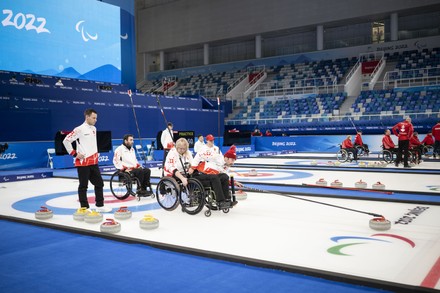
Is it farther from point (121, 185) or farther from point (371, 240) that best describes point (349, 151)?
point (371, 240)

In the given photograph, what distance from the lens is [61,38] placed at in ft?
54.4

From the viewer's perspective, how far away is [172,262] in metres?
3.83

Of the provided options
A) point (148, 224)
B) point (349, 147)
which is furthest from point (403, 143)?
point (148, 224)

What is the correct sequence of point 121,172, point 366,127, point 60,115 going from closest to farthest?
point 121,172
point 60,115
point 366,127

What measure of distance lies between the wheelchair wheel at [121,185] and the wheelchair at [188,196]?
4.06ft

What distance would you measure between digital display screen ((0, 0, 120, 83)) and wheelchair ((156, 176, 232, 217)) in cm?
1156

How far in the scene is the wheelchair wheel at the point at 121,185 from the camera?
759 centimetres

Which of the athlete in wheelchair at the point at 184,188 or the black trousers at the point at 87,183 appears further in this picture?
the black trousers at the point at 87,183

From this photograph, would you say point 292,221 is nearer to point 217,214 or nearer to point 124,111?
point 217,214

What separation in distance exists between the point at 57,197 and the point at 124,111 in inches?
421

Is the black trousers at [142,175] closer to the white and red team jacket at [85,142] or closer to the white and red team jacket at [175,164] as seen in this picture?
the white and red team jacket at [85,142]

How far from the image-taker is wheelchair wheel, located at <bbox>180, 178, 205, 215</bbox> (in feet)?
19.3

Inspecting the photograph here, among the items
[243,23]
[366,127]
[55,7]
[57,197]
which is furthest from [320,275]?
[243,23]

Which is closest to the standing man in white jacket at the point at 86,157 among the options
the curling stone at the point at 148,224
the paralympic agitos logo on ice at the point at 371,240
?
the curling stone at the point at 148,224
